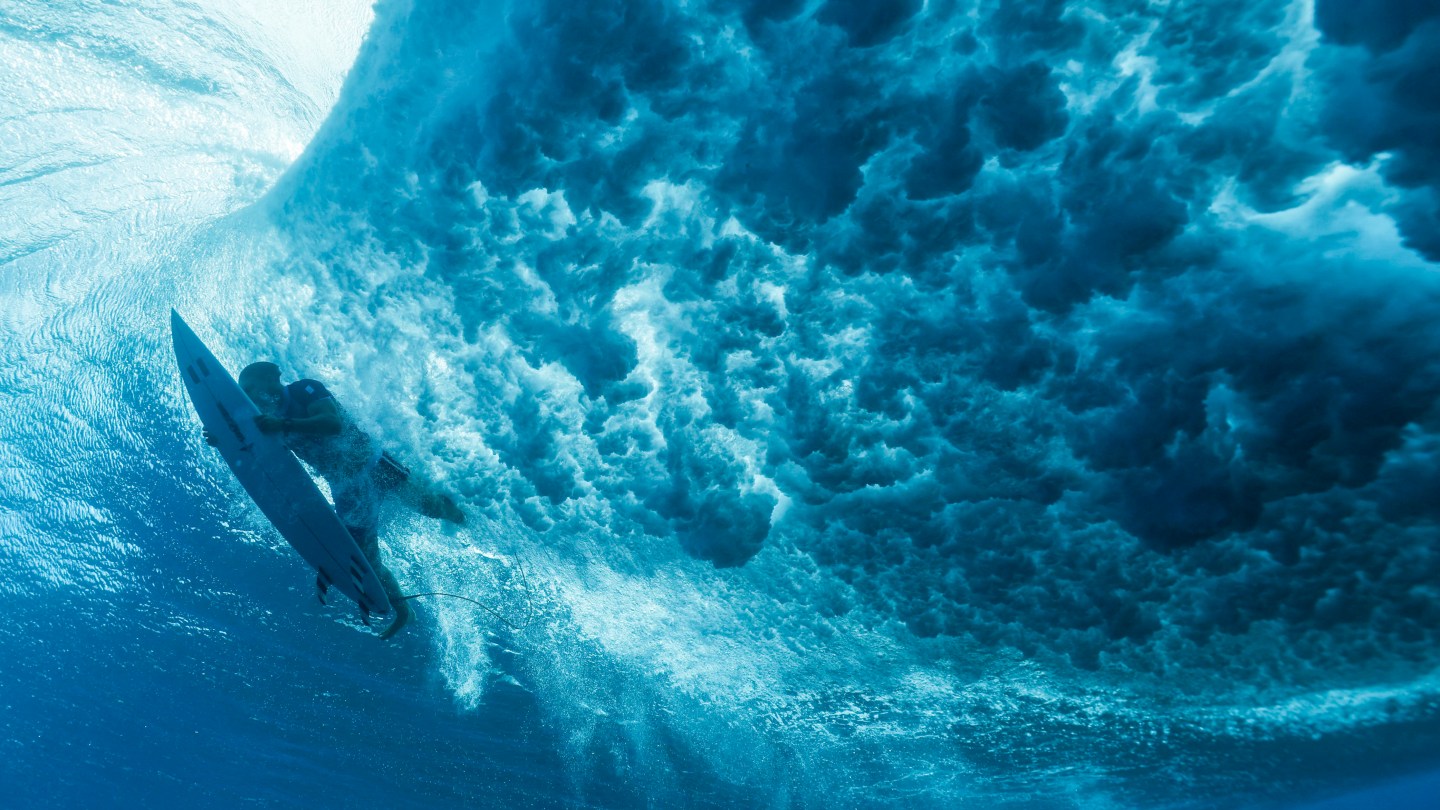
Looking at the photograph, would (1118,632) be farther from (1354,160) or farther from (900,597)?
(1354,160)

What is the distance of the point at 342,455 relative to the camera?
5211 millimetres

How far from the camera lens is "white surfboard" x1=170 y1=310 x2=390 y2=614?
191 inches

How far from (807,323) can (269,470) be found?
4.65 metres

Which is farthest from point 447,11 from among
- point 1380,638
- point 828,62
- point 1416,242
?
point 1380,638

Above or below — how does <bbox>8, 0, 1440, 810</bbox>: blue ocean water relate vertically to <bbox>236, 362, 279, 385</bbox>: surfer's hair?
above

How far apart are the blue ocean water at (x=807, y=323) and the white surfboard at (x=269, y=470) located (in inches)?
48.2

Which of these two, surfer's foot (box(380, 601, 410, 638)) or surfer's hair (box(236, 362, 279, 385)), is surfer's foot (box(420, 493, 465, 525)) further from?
surfer's hair (box(236, 362, 279, 385))

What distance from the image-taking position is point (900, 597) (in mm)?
6430

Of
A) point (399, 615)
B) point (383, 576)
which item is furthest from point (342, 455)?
point (399, 615)

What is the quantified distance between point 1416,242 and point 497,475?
7176 mm

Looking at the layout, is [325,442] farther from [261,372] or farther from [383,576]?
[383,576]

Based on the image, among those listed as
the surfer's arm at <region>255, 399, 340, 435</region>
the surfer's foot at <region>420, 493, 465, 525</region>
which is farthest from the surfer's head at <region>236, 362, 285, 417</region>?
the surfer's foot at <region>420, 493, 465, 525</region>

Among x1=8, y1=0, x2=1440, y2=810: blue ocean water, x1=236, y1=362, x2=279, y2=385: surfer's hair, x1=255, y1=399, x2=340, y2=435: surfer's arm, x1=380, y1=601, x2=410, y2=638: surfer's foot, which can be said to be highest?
x1=8, y1=0, x2=1440, y2=810: blue ocean water

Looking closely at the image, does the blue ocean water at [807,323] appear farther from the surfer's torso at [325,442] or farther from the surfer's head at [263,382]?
the surfer's head at [263,382]
